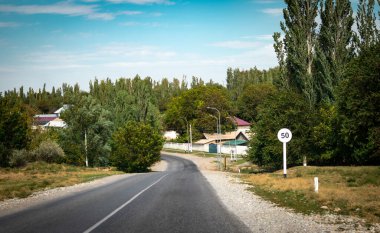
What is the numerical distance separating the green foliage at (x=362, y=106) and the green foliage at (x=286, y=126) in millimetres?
4325

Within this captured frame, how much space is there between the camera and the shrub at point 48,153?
157 ft

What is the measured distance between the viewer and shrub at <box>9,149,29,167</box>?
1663 inches

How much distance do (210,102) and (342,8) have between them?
5998 cm

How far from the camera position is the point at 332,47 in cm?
4350

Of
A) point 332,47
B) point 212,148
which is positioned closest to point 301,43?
point 332,47

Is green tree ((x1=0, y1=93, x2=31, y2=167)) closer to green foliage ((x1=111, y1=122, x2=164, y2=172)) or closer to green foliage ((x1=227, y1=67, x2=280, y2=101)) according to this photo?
green foliage ((x1=111, y1=122, x2=164, y2=172))

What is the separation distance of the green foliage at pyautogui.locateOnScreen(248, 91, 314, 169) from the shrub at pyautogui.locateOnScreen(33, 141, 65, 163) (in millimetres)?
28085

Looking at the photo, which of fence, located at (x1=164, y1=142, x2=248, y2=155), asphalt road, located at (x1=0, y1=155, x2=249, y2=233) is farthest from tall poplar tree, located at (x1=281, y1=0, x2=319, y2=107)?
asphalt road, located at (x1=0, y1=155, x2=249, y2=233)

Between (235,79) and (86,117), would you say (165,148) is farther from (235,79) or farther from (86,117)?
(235,79)

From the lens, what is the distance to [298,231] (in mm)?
8477

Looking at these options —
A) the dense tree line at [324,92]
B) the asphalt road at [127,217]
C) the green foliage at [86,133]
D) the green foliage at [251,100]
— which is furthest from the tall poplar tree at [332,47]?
the green foliage at [251,100]

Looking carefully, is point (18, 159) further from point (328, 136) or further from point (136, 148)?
point (328, 136)

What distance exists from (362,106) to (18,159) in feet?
125

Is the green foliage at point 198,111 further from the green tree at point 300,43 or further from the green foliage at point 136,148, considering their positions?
the green tree at point 300,43
